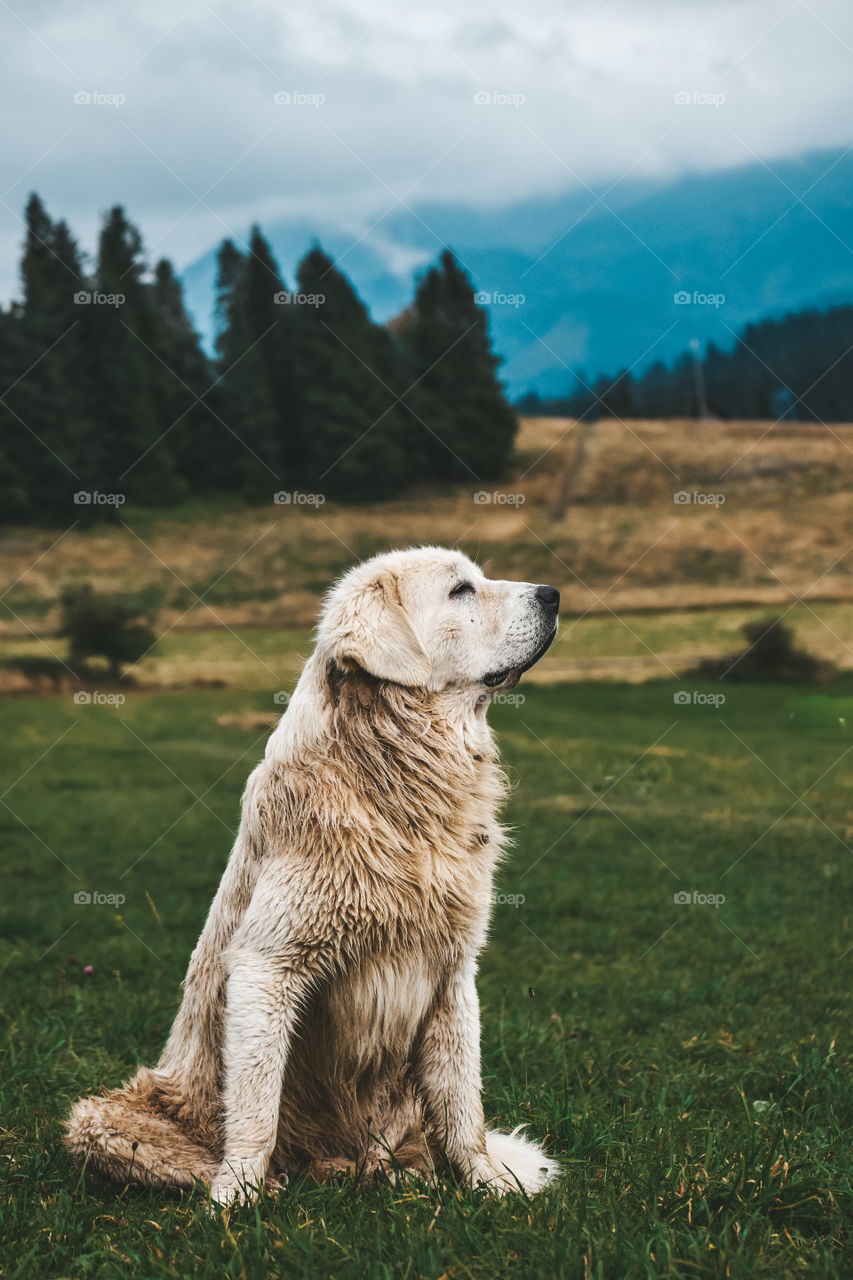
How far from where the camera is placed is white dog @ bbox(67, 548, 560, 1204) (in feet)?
11.0

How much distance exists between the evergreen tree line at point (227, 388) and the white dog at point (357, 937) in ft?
50.3

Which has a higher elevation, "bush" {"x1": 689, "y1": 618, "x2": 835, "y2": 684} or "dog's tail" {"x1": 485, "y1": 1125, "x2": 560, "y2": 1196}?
"bush" {"x1": 689, "y1": 618, "x2": 835, "y2": 684}

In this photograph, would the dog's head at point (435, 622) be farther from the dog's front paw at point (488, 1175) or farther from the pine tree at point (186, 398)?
the pine tree at point (186, 398)

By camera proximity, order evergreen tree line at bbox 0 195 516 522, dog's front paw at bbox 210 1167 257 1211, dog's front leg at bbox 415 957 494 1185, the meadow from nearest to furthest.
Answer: the meadow < dog's front paw at bbox 210 1167 257 1211 < dog's front leg at bbox 415 957 494 1185 < evergreen tree line at bbox 0 195 516 522

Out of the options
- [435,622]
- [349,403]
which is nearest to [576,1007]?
[435,622]

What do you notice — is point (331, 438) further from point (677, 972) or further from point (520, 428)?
point (677, 972)

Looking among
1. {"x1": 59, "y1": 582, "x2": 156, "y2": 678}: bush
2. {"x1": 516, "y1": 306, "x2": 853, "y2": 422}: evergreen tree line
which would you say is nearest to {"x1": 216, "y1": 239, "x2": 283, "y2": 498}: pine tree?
{"x1": 59, "y1": 582, "x2": 156, "y2": 678}: bush

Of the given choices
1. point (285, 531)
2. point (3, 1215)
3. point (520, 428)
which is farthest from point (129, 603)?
point (3, 1215)

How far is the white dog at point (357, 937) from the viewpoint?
3357mm

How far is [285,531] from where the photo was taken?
65.8ft

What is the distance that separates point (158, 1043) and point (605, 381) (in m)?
15.0

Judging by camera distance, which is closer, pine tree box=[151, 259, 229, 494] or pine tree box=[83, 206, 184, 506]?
pine tree box=[83, 206, 184, 506]

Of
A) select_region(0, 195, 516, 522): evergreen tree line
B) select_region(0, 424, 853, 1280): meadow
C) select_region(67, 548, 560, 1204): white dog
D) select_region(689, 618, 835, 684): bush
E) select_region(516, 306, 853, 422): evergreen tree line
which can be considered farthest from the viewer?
→ select_region(0, 195, 516, 522): evergreen tree line

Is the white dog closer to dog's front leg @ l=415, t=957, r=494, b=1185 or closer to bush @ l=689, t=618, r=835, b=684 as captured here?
dog's front leg @ l=415, t=957, r=494, b=1185
